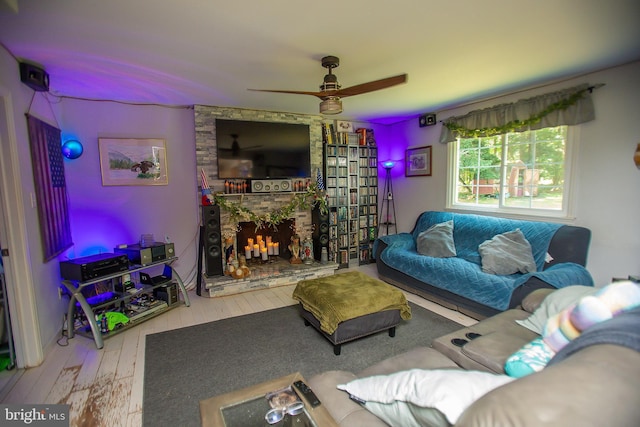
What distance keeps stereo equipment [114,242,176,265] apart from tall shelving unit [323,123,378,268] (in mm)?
2354

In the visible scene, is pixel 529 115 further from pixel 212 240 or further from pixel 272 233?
pixel 212 240

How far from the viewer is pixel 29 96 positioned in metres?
2.64

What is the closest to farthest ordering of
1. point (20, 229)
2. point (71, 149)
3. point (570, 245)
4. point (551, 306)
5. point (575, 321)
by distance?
point (575, 321) → point (551, 306) → point (20, 229) → point (570, 245) → point (71, 149)

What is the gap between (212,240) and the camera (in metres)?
3.85

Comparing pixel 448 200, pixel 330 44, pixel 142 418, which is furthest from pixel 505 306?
pixel 142 418

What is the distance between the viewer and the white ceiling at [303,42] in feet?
5.87

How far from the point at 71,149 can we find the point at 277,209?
2543 mm

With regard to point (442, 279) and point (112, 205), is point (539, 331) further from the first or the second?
point (112, 205)

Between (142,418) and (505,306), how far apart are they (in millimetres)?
2945

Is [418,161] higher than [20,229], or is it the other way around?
[418,161]

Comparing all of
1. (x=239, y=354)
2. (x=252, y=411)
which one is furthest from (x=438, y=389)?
(x=239, y=354)

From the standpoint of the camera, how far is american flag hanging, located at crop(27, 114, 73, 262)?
2.64 meters

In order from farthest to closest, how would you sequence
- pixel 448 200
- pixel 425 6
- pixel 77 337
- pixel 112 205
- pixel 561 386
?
pixel 448 200
pixel 112 205
pixel 77 337
pixel 425 6
pixel 561 386

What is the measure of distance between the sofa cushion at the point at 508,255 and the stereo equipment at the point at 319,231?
6.95 ft
